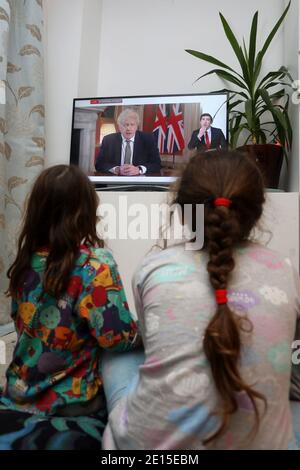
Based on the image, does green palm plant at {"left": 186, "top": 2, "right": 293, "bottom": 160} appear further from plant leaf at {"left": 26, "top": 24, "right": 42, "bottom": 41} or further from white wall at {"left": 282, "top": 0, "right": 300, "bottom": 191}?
plant leaf at {"left": 26, "top": 24, "right": 42, "bottom": 41}

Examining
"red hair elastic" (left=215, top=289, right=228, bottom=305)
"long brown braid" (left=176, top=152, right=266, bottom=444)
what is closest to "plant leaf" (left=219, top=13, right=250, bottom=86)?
"long brown braid" (left=176, top=152, right=266, bottom=444)

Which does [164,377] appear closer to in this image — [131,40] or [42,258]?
[42,258]

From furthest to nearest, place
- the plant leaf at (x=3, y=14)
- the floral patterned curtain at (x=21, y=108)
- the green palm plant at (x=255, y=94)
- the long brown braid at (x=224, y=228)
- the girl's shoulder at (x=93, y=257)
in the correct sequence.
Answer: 1. the floral patterned curtain at (x=21, y=108)
2. the green palm plant at (x=255, y=94)
3. the plant leaf at (x=3, y=14)
4. the girl's shoulder at (x=93, y=257)
5. the long brown braid at (x=224, y=228)

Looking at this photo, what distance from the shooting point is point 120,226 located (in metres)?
1.83

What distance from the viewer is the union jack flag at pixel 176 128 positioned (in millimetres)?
2039

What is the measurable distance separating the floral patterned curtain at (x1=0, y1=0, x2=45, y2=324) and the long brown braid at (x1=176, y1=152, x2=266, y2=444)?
154 cm

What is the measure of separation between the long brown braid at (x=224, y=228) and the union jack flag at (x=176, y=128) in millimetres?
1401

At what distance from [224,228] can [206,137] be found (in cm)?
152

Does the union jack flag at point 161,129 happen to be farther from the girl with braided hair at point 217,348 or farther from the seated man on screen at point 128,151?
the girl with braided hair at point 217,348

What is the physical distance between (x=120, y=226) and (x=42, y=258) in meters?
1.05

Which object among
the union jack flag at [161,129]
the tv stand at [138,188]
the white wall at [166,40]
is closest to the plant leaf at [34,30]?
the white wall at [166,40]

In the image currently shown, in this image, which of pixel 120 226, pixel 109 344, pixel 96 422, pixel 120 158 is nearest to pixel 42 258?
pixel 109 344

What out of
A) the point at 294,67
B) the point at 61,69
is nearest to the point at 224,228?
the point at 294,67

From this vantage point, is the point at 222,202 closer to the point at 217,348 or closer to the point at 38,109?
the point at 217,348
